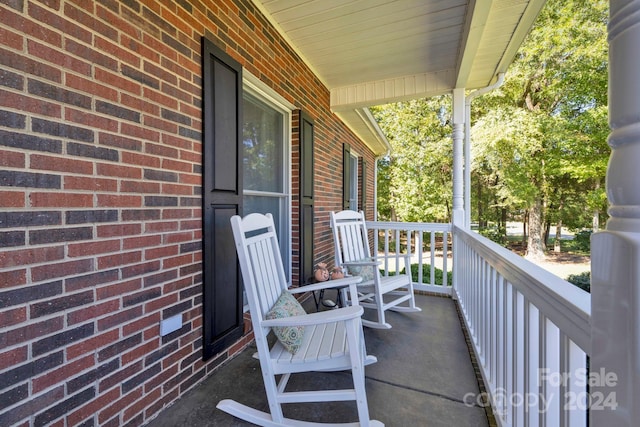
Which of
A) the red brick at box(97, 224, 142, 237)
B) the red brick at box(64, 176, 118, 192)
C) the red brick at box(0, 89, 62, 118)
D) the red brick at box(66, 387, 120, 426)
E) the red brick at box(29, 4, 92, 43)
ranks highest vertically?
the red brick at box(29, 4, 92, 43)

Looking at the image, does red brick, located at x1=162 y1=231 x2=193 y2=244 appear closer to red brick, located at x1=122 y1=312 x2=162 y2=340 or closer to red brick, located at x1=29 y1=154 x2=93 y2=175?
red brick, located at x1=122 y1=312 x2=162 y2=340

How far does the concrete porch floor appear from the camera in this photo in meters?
1.61

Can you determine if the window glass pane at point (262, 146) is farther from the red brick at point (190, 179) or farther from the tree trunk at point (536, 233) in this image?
the tree trunk at point (536, 233)

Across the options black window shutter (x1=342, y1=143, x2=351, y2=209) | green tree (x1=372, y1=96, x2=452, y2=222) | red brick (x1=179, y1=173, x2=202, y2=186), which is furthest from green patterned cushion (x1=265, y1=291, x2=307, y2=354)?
green tree (x1=372, y1=96, x2=452, y2=222)

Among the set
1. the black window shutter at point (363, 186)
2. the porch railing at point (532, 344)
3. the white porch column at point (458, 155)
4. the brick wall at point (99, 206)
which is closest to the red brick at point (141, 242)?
the brick wall at point (99, 206)

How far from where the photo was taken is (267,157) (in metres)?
2.86

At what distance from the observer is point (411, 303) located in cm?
319

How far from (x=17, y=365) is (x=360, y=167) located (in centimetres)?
624

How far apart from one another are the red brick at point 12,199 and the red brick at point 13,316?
355 mm

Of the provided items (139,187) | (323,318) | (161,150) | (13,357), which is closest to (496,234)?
(323,318)

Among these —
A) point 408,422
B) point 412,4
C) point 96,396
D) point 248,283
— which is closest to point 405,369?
point 408,422

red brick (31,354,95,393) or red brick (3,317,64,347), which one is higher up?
red brick (3,317,64,347)

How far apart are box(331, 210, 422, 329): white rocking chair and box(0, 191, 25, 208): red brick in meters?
2.29

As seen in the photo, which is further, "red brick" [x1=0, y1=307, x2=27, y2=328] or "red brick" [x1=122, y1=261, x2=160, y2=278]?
"red brick" [x1=122, y1=261, x2=160, y2=278]
